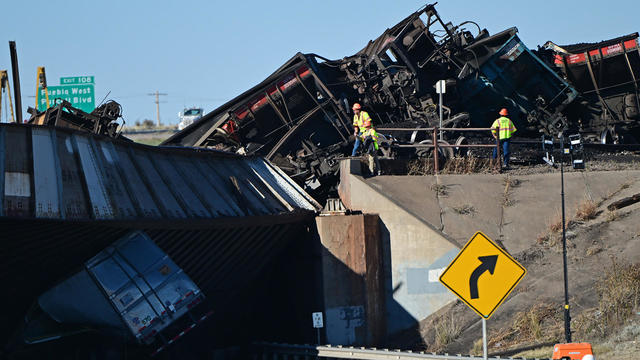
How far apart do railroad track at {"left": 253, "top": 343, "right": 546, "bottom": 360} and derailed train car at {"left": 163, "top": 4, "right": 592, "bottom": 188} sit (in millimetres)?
5715

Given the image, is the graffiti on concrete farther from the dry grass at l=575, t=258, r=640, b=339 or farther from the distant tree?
the distant tree

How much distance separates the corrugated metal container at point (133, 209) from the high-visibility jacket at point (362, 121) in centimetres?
272

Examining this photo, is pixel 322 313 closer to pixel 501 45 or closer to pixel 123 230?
pixel 123 230

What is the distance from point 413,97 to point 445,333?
8.84 metres

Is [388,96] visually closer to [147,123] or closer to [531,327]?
[531,327]

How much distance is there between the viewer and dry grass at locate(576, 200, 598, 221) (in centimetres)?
1842

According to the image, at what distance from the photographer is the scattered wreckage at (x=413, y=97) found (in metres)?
22.7

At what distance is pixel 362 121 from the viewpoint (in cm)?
2131

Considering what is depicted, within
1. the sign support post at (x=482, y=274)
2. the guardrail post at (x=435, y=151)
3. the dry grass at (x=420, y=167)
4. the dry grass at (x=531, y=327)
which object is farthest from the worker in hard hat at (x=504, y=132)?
the sign support post at (x=482, y=274)

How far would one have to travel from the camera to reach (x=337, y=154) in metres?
22.8

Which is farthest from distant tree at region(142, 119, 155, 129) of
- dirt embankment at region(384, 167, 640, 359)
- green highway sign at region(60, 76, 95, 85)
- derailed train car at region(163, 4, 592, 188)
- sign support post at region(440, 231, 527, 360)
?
sign support post at region(440, 231, 527, 360)

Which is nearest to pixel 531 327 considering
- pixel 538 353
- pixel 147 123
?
pixel 538 353

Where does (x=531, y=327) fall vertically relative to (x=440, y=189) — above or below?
below

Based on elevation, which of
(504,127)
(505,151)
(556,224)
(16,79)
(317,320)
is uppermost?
(16,79)
